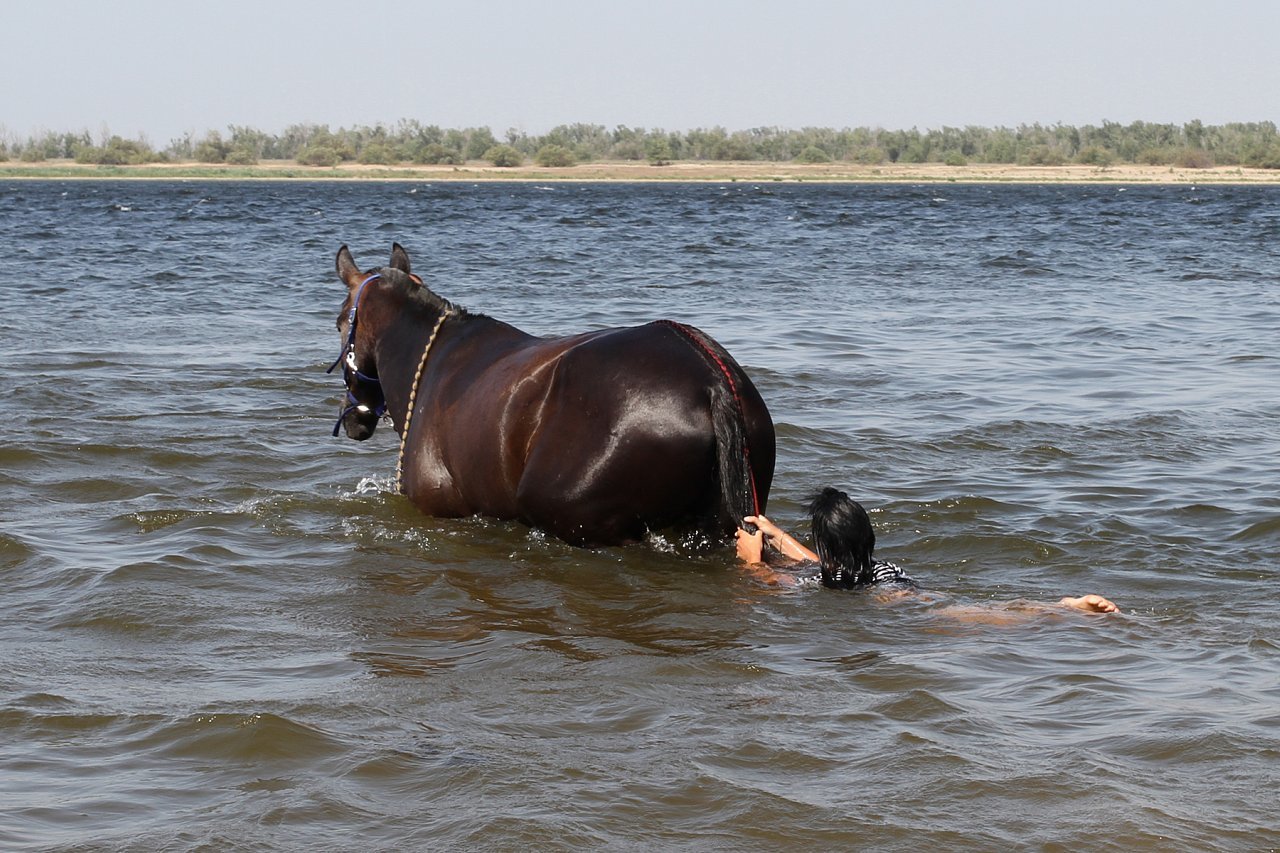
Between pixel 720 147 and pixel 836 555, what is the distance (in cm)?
14751

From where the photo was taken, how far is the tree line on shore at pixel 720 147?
136m

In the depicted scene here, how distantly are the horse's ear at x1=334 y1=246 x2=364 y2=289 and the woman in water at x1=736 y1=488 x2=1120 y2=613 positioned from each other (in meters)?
2.88

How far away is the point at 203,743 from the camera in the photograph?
434cm

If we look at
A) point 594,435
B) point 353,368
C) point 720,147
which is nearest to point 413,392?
point 353,368

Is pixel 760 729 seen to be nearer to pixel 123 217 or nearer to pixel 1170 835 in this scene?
pixel 1170 835

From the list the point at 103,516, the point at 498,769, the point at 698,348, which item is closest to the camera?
the point at 498,769

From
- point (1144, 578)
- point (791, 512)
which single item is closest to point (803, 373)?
point (791, 512)

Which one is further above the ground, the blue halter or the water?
the blue halter

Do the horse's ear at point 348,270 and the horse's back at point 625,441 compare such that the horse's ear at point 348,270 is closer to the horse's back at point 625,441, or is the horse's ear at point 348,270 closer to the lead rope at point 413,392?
the lead rope at point 413,392

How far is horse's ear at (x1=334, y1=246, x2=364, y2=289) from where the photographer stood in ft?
25.5

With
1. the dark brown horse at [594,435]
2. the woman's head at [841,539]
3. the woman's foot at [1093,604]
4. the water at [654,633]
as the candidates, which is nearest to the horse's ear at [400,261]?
the dark brown horse at [594,435]

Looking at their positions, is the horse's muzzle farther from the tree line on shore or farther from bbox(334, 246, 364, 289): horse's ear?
the tree line on shore

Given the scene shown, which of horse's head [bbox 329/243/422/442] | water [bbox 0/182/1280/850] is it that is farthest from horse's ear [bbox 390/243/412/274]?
water [bbox 0/182/1280/850]

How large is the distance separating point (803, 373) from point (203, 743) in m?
9.00
